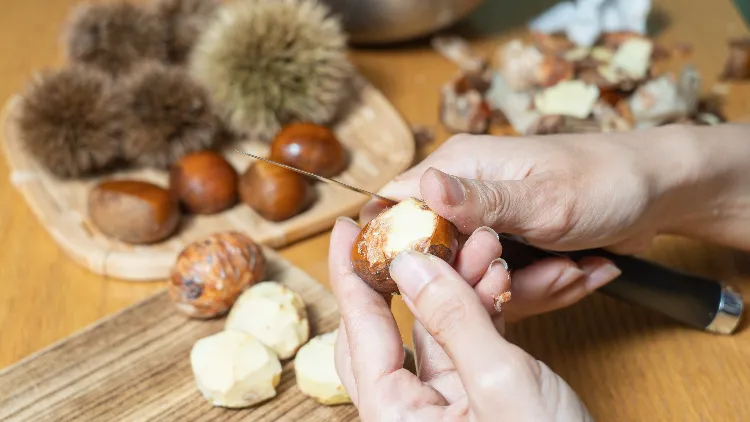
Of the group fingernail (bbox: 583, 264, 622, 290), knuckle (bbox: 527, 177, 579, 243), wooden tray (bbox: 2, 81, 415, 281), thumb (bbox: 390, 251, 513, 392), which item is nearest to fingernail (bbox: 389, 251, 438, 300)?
thumb (bbox: 390, 251, 513, 392)

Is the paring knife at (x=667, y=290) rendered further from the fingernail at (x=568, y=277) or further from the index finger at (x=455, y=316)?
the index finger at (x=455, y=316)

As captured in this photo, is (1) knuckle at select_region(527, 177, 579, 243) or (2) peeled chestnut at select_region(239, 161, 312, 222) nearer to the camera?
(1) knuckle at select_region(527, 177, 579, 243)

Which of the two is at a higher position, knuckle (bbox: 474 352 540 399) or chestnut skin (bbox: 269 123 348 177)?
knuckle (bbox: 474 352 540 399)

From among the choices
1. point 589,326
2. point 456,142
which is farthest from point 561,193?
point 589,326

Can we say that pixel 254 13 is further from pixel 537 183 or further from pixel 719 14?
pixel 719 14

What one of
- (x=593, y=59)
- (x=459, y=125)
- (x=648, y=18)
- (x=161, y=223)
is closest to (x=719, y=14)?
(x=648, y=18)

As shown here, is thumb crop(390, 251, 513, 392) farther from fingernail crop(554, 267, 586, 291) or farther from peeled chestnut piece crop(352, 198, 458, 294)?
fingernail crop(554, 267, 586, 291)
